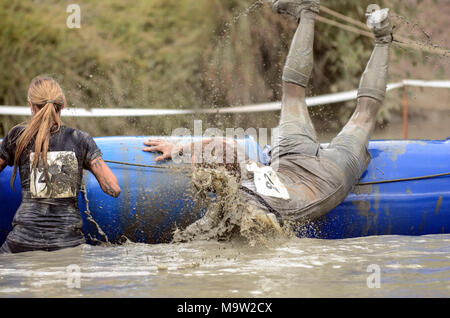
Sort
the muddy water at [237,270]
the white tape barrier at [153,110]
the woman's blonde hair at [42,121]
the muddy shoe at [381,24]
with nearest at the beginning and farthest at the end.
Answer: the muddy water at [237,270]
the woman's blonde hair at [42,121]
the muddy shoe at [381,24]
the white tape barrier at [153,110]

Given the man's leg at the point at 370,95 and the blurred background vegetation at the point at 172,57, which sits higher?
the blurred background vegetation at the point at 172,57

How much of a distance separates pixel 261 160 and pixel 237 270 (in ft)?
4.52

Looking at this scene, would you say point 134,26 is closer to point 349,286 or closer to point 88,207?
point 88,207

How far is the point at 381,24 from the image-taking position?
456 cm

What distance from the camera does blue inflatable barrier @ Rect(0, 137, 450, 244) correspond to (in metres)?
4.22

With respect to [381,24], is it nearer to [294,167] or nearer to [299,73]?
[299,73]

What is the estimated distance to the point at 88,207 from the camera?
13.7ft

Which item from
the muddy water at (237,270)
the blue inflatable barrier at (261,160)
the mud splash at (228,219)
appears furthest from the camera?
the blue inflatable barrier at (261,160)

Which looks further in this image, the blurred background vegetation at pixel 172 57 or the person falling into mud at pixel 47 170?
the blurred background vegetation at pixel 172 57

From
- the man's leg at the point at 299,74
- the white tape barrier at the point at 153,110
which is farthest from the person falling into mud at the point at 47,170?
the white tape barrier at the point at 153,110

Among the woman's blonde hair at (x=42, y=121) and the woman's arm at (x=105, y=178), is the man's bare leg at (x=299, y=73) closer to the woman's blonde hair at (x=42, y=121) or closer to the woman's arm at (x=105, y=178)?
the woman's arm at (x=105, y=178)

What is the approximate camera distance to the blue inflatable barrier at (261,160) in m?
4.22
